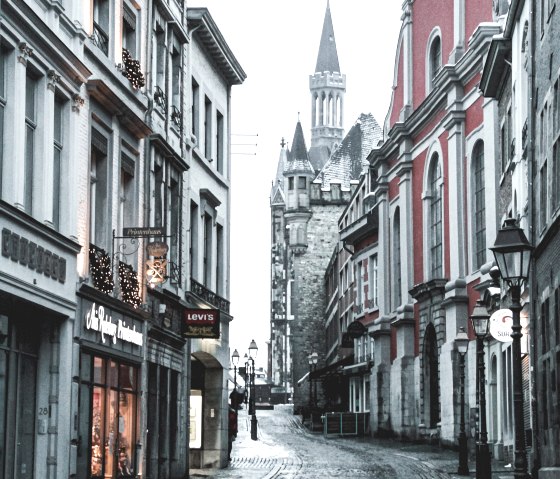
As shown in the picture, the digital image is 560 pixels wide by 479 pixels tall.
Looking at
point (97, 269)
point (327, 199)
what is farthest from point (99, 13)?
point (327, 199)

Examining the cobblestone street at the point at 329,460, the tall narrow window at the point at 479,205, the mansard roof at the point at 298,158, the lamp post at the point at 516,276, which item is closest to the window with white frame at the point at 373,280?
the cobblestone street at the point at 329,460

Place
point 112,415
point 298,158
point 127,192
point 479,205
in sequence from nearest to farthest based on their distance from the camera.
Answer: point 112,415
point 127,192
point 479,205
point 298,158

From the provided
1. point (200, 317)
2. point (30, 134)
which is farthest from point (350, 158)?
point (30, 134)

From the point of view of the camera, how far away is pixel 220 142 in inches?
1559

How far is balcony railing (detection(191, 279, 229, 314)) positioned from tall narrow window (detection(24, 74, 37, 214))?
14011 mm

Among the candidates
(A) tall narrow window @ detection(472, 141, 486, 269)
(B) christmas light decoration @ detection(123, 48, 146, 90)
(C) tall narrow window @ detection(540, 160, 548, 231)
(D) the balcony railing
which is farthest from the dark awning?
(C) tall narrow window @ detection(540, 160, 548, 231)

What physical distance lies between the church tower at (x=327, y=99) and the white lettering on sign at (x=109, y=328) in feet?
493

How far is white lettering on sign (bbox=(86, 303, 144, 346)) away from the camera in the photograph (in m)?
24.2

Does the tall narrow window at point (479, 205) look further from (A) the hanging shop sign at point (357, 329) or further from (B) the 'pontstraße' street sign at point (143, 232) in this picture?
(B) the 'pontstraße' street sign at point (143, 232)

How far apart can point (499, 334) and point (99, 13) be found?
9520mm

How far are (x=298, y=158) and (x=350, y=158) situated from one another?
4534mm

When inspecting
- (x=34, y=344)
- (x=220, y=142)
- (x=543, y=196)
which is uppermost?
(x=220, y=142)

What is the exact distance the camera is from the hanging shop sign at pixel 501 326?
2568 centimetres

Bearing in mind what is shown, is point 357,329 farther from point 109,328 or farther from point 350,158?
point 109,328
